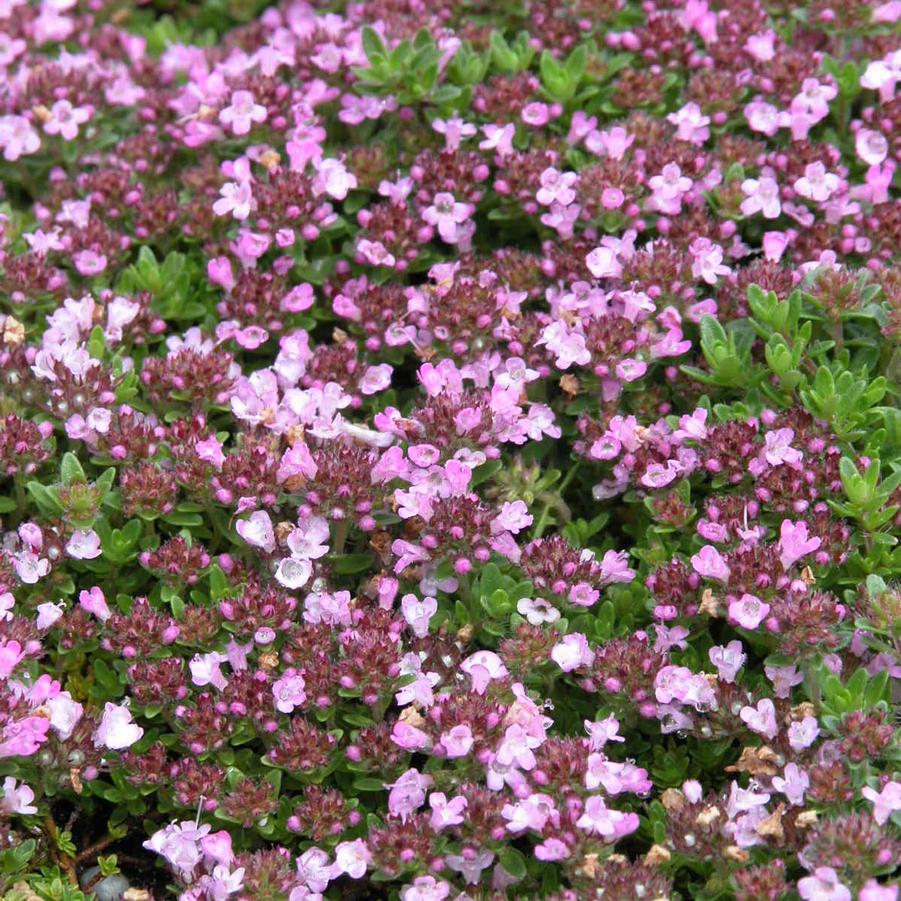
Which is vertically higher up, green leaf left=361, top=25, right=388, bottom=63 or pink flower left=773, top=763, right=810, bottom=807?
green leaf left=361, top=25, right=388, bottom=63

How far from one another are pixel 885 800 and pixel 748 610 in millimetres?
700

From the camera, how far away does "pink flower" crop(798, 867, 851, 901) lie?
3.55 meters

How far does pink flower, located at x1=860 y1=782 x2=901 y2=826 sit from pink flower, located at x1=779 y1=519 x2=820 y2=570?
763mm

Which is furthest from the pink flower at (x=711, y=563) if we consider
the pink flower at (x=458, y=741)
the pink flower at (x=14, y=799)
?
the pink flower at (x=14, y=799)

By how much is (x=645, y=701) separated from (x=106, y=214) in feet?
9.98

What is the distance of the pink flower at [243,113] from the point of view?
5449 mm

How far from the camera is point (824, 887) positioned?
11.7 feet

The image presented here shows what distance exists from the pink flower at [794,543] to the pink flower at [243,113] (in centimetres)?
275

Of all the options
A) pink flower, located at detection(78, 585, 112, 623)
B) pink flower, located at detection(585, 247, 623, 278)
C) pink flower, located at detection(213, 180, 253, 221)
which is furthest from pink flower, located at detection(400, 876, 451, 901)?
pink flower, located at detection(213, 180, 253, 221)

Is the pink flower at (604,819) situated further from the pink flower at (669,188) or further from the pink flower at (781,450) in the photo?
the pink flower at (669,188)

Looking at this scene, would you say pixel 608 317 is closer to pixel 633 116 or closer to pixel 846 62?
pixel 633 116

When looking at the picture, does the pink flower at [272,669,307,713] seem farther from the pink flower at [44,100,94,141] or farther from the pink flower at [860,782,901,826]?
the pink flower at [44,100,94,141]

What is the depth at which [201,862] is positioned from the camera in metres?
3.96

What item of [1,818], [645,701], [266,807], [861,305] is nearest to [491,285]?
[861,305]
